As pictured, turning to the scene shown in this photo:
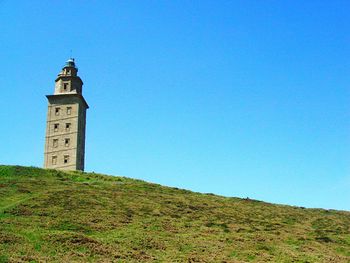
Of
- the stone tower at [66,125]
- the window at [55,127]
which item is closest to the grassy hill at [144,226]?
A: the stone tower at [66,125]

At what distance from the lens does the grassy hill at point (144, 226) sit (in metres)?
29.7

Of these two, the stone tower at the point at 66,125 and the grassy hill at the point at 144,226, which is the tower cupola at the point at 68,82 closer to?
the stone tower at the point at 66,125

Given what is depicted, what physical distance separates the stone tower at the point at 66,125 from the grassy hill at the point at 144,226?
84.2 feet

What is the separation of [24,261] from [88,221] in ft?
42.2

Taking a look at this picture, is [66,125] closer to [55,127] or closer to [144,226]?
[55,127]

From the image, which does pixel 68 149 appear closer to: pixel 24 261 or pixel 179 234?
pixel 179 234

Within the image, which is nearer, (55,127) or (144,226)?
(144,226)

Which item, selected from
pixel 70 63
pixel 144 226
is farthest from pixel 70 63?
pixel 144 226

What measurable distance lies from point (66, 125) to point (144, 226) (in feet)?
183

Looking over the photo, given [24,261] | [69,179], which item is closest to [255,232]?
[24,261]

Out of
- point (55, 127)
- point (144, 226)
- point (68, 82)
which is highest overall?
point (68, 82)

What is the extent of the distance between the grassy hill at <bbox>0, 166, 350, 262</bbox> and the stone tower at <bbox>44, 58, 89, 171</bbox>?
25679 millimetres

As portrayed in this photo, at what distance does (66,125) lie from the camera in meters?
91.1

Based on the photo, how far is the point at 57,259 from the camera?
1041 inches
